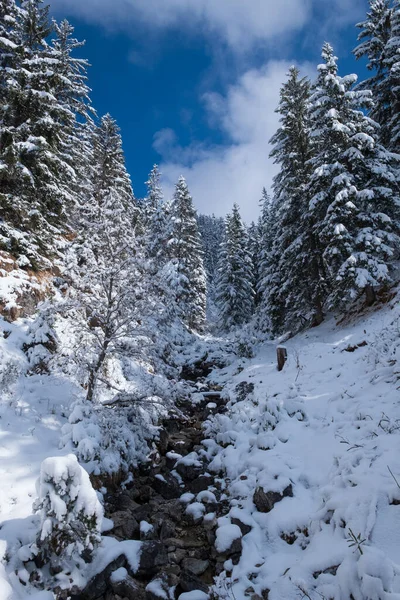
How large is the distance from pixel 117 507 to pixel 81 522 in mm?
2150

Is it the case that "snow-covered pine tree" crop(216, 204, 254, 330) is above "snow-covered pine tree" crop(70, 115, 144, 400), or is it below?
above

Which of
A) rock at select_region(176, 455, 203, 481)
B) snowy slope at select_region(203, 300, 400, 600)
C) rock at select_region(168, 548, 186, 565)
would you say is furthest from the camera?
rock at select_region(176, 455, 203, 481)

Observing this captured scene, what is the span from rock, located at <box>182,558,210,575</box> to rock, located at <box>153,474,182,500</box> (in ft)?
6.48

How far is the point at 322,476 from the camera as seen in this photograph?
5.71 m

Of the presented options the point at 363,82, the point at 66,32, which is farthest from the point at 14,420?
the point at 363,82

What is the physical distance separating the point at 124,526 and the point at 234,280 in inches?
1098

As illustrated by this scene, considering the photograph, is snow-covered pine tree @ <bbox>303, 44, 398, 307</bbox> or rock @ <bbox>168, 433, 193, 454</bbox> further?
snow-covered pine tree @ <bbox>303, 44, 398, 307</bbox>

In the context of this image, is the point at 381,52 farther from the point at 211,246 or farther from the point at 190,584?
the point at 211,246

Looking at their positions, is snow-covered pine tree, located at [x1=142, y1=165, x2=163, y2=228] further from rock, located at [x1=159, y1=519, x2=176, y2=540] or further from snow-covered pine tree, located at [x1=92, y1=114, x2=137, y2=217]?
rock, located at [x1=159, y1=519, x2=176, y2=540]

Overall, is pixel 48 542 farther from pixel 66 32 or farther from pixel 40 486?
pixel 66 32

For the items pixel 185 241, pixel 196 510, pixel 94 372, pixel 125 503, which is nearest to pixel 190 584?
pixel 196 510

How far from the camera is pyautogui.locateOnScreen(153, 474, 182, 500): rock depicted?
717cm

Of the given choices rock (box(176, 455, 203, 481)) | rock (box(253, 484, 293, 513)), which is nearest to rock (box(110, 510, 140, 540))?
rock (box(176, 455, 203, 481))

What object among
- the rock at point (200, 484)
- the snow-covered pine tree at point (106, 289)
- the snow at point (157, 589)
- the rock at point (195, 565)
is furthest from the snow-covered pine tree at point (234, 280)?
the snow at point (157, 589)
